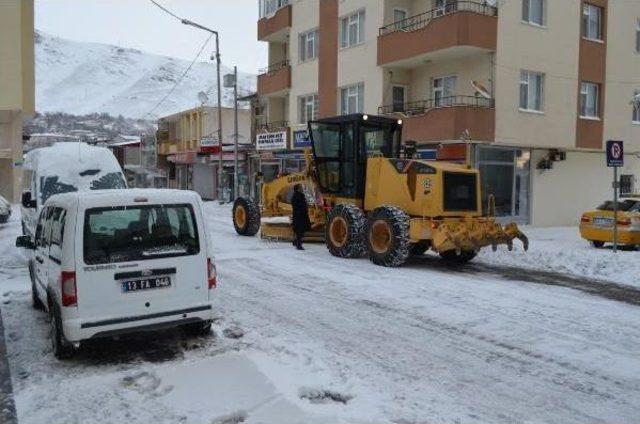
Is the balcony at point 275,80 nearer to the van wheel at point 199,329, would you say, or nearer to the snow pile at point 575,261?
the snow pile at point 575,261

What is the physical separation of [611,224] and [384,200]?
21.5 feet

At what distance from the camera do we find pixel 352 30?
2612 cm

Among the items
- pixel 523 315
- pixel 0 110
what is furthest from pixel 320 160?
pixel 0 110

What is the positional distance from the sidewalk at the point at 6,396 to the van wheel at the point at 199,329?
1908 mm

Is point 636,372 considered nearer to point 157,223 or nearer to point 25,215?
point 157,223

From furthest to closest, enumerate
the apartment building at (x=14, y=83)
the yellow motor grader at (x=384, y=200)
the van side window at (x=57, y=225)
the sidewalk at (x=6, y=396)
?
the apartment building at (x=14, y=83) → the yellow motor grader at (x=384, y=200) → the van side window at (x=57, y=225) → the sidewalk at (x=6, y=396)

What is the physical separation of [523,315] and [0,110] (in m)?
35.9

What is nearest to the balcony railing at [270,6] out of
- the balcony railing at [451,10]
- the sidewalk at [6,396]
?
the balcony railing at [451,10]

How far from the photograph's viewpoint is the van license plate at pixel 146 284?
6.25 m

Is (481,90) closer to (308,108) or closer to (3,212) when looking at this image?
(308,108)

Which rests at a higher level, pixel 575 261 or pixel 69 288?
pixel 69 288

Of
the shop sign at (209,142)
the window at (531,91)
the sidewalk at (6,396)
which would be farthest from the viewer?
the shop sign at (209,142)

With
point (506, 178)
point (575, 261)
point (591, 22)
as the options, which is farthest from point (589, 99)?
point (575, 261)

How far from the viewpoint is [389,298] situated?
30.5 feet
